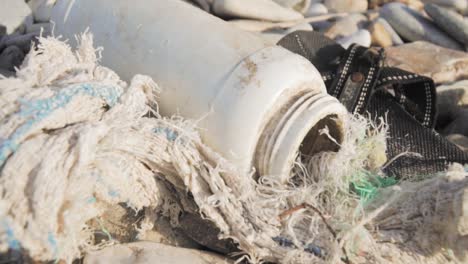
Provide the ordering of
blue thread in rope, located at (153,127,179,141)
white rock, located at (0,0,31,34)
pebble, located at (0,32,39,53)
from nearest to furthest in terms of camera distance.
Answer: blue thread in rope, located at (153,127,179,141)
pebble, located at (0,32,39,53)
white rock, located at (0,0,31,34)

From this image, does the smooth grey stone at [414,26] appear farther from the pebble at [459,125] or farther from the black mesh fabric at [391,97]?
the black mesh fabric at [391,97]

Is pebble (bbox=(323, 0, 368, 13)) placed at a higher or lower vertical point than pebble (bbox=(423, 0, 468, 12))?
lower

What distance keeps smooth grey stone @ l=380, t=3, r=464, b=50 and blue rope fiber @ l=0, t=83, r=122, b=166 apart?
2.57 metres

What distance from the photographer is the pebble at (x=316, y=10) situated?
366 cm

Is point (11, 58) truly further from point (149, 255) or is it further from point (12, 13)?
point (149, 255)

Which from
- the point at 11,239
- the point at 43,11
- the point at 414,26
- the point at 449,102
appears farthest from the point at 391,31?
the point at 11,239

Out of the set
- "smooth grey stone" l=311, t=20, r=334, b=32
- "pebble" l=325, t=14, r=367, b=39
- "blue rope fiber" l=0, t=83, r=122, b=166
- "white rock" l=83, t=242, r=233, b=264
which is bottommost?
"smooth grey stone" l=311, t=20, r=334, b=32

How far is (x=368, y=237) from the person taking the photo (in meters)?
1.33

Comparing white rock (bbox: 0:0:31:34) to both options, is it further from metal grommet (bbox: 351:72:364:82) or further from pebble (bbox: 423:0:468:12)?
pebble (bbox: 423:0:468:12)

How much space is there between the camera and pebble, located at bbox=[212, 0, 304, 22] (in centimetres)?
283

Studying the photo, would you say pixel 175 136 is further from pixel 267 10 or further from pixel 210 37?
pixel 267 10

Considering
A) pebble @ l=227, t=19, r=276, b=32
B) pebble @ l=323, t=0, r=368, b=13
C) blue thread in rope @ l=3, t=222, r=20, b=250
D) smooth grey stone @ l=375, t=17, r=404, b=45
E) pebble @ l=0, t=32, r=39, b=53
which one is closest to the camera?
blue thread in rope @ l=3, t=222, r=20, b=250

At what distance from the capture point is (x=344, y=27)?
3266 mm

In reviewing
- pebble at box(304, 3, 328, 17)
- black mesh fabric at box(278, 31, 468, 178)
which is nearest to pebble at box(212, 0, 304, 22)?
pebble at box(304, 3, 328, 17)
